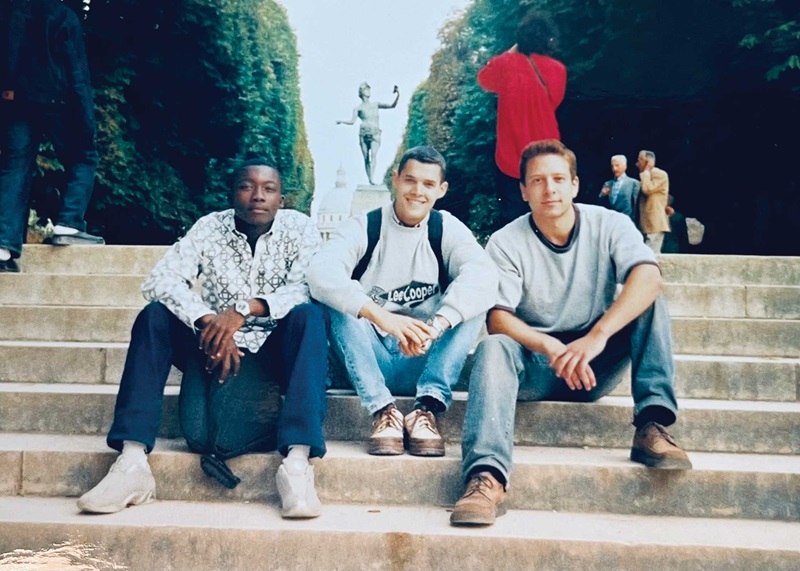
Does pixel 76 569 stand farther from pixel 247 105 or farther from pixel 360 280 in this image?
pixel 247 105

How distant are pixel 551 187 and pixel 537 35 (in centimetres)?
208

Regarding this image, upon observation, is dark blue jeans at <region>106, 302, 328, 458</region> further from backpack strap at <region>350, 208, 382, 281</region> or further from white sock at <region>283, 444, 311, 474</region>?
backpack strap at <region>350, 208, 382, 281</region>

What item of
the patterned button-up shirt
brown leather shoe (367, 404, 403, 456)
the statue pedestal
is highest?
the statue pedestal

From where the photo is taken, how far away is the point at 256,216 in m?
3.40

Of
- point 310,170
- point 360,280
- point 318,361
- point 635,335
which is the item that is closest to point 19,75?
point 360,280

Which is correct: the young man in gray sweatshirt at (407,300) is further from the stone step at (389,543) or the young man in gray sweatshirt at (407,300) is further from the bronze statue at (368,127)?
the bronze statue at (368,127)

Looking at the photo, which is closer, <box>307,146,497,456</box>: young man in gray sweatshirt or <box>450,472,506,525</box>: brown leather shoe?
<box>450,472,506,525</box>: brown leather shoe

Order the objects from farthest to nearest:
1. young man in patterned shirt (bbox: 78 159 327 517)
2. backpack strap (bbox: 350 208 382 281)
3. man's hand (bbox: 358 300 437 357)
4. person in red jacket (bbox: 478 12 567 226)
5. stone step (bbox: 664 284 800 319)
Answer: person in red jacket (bbox: 478 12 567 226)
stone step (bbox: 664 284 800 319)
backpack strap (bbox: 350 208 382 281)
man's hand (bbox: 358 300 437 357)
young man in patterned shirt (bbox: 78 159 327 517)

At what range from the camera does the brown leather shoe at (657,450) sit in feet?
9.36

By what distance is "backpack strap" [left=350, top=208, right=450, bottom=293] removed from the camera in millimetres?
3447

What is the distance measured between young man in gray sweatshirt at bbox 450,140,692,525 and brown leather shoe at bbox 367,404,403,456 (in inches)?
12.5

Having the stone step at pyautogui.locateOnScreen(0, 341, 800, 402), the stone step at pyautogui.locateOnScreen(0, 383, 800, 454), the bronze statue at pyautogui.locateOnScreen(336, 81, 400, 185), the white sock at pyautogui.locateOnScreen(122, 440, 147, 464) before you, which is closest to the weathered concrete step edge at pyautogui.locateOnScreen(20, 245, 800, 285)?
the stone step at pyautogui.locateOnScreen(0, 341, 800, 402)

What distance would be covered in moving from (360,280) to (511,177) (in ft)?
6.49

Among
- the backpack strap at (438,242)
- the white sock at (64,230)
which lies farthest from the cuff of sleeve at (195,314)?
the white sock at (64,230)
